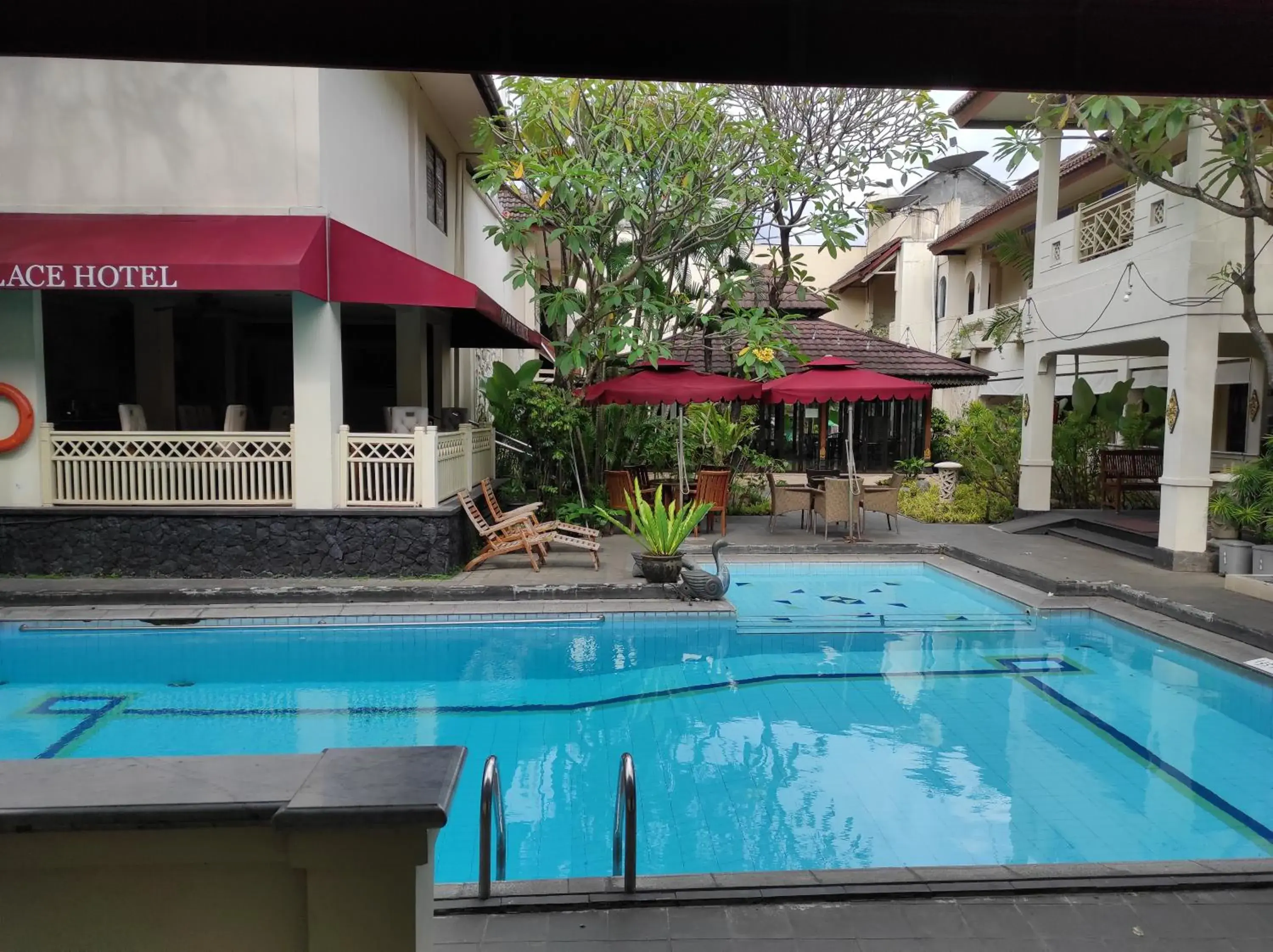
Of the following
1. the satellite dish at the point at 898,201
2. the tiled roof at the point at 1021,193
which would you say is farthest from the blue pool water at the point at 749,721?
the satellite dish at the point at 898,201

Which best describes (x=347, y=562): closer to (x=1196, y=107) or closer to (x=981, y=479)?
(x=1196, y=107)

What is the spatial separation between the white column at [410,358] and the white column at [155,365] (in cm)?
376

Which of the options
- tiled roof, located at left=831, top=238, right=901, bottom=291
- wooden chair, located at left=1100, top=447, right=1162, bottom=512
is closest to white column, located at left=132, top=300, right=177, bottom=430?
wooden chair, located at left=1100, top=447, right=1162, bottom=512

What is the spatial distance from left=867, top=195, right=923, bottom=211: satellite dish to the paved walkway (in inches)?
1204

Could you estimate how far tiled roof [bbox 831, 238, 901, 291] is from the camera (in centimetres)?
3064

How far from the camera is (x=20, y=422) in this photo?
10633mm

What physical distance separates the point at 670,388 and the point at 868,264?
2161 cm

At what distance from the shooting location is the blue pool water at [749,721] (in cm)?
521

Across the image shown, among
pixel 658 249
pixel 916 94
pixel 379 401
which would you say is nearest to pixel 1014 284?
pixel 916 94

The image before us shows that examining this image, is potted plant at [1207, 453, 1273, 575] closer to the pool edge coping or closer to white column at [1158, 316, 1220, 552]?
white column at [1158, 316, 1220, 552]

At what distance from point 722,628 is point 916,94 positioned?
10402mm

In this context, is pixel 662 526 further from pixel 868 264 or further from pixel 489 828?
pixel 868 264

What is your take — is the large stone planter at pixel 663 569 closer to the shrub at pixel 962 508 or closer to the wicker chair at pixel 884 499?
the wicker chair at pixel 884 499

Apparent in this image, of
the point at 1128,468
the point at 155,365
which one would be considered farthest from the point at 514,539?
the point at 1128,468
